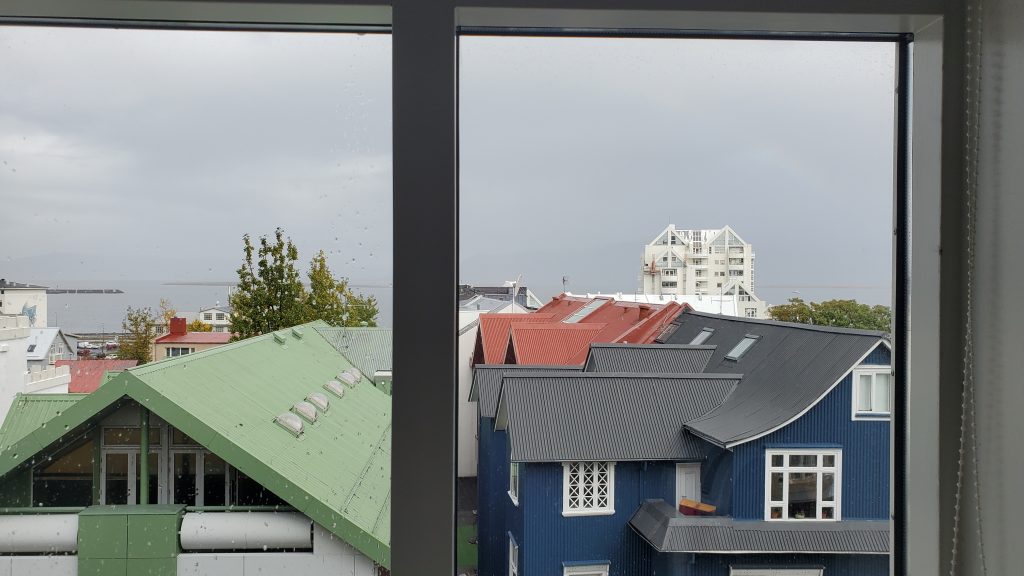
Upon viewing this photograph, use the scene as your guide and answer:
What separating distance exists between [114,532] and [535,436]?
73cm

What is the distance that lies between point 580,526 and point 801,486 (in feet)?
1.27

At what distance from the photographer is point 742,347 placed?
4.24 feet

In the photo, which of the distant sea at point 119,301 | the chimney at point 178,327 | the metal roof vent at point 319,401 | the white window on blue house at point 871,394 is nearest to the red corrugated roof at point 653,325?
the white window on blue house at point 871,394

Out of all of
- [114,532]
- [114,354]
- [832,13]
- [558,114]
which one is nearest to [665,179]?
[558,114]

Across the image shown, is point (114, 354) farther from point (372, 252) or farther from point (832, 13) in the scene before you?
point (832, 13)

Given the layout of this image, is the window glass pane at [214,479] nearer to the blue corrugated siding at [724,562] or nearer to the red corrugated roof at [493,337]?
the red corrugated roof at [493,337]

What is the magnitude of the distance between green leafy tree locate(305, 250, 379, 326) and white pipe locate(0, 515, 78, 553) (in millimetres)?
528

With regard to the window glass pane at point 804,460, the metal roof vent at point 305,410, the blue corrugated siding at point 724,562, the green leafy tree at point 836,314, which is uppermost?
the green leafy tree at point 836,314

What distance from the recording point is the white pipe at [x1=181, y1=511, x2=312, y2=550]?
124cm

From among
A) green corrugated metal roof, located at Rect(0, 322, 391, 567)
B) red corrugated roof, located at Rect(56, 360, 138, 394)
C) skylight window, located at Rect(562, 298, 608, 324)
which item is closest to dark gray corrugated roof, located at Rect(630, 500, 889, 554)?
skylight window, located at Rect(562, 298, 608, 324)

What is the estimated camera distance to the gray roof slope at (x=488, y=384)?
126 cm

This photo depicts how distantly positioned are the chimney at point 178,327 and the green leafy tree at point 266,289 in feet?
0.28

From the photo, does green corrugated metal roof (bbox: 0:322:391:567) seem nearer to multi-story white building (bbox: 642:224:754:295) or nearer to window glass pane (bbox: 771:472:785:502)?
multi-story white building (bbox: 642:224:754:295)

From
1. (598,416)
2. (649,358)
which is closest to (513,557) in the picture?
(598,416)
